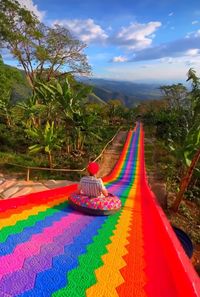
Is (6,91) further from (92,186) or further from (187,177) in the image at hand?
(92,186)

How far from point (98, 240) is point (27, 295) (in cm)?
221

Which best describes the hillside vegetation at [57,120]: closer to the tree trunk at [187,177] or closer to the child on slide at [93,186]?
the tree trunk at [187,177]

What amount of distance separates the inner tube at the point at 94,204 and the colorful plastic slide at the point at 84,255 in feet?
0.48

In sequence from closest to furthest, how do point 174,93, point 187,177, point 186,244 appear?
point 186,244
point 187,177
point 174,93

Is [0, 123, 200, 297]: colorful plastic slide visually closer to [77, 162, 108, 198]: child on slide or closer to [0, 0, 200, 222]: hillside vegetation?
[77, 162, 108, 198]: child on slide

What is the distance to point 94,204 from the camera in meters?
6.87

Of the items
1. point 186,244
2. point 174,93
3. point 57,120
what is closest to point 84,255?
point 186,244

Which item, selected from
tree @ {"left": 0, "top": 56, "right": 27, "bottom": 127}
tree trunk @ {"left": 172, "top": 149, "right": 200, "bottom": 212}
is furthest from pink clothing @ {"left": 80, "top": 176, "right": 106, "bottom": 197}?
tree @ {"left": 0, "top": 56, "right": 27, "bottom": 127}

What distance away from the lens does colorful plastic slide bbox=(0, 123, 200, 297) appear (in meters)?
3.43

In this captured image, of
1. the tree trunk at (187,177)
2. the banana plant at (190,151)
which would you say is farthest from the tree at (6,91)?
the banana plant at (190,151)

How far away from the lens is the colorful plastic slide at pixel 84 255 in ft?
11.3

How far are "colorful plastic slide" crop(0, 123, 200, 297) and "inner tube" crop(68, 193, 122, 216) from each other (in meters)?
0.15

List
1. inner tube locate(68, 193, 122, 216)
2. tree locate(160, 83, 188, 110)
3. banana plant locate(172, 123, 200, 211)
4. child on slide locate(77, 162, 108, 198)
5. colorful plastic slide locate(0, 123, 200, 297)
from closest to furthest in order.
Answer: colorful plastic slide locate(0, 123, 200, 297) → inner tube locate(68, 193, 122, 216) → child on slide locate(77, 162, 108, 198) → banana plant locate(172, 123, 200, 211) → tree locate(160, 83, 188, 110)

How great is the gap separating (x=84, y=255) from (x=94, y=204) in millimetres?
2529
